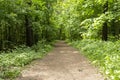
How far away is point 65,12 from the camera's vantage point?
41.9 metres

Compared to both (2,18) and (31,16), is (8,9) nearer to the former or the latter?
(2,18)

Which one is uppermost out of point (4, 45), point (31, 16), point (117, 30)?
point (31, 16)

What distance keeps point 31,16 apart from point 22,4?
252 cm

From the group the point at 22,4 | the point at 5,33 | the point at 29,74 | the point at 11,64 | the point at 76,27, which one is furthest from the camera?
the point at 76,27

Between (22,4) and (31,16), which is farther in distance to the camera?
(31,16)

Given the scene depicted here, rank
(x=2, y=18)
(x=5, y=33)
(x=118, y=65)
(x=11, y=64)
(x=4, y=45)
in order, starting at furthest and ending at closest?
(x=5, y=33) → (x=4, y=45) → (x=2, y=18) → (x=11, y=64) → (x=118, y=65)

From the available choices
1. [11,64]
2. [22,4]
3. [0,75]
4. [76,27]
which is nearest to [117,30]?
[76,27]

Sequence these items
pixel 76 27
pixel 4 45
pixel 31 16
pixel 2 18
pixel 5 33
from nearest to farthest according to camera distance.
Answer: pixel 2 18 → pixel 31 16 → pixel 4 45 → pixel 5 33 → pixel 76 27

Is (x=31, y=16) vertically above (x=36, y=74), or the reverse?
(x=31, y=16)

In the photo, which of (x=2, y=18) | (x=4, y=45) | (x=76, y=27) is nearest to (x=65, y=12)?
(x=76, y=27)

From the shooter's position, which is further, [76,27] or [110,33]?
[76,27]

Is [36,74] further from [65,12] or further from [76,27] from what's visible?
[65,12]

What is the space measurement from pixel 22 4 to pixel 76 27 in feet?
50.0

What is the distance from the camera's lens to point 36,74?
10.1m
